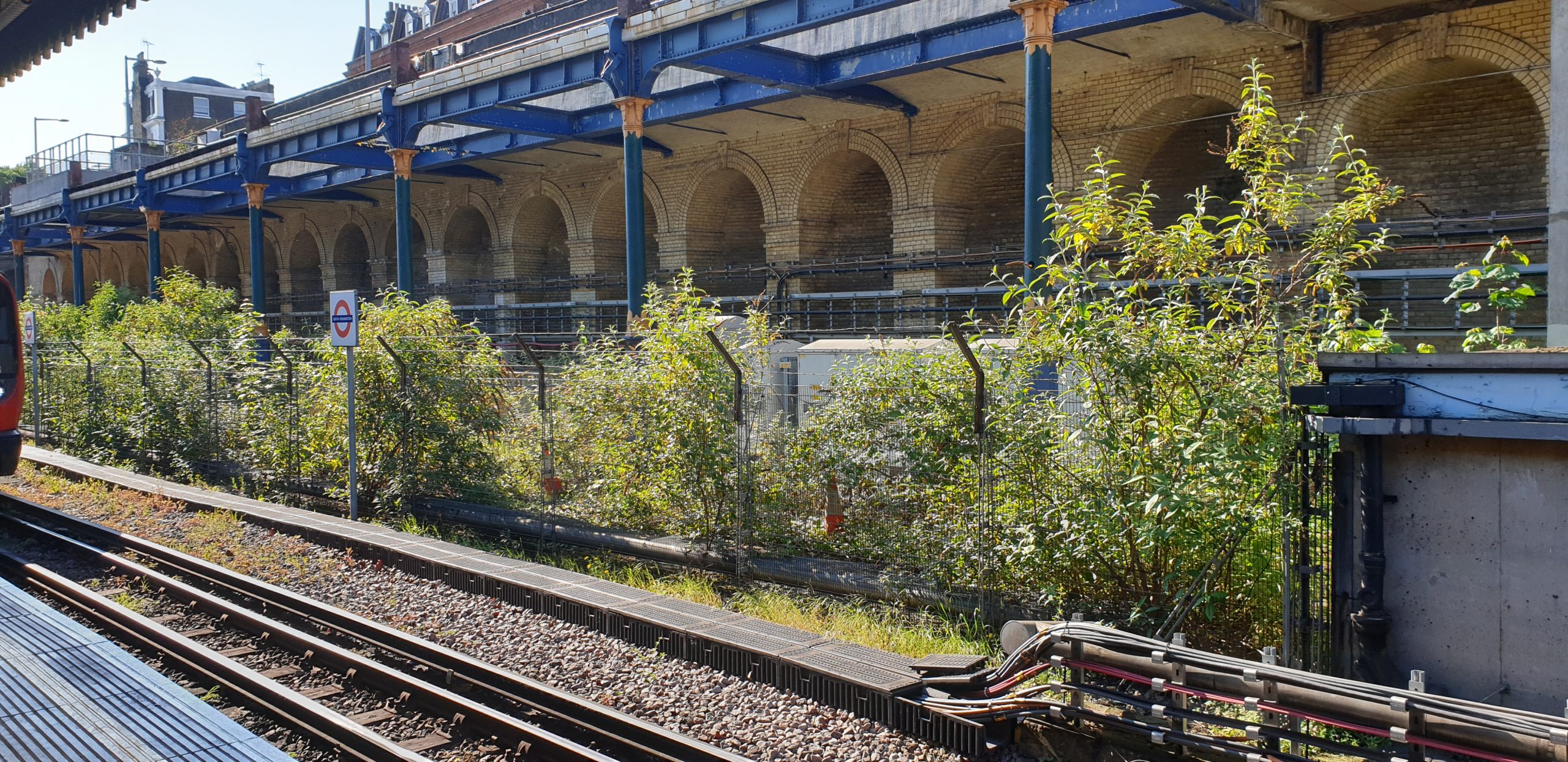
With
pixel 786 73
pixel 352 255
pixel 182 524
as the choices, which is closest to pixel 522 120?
pixel 786 73

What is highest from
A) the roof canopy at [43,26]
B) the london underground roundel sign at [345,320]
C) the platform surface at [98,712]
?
the roof canopy at [43,26]

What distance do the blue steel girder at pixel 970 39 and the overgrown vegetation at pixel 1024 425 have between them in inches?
220

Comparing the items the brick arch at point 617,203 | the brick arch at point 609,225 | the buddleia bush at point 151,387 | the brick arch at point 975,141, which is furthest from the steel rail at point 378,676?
the brick arch at point 609,225

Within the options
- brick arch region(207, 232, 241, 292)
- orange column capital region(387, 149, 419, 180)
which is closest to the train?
orange column capital region(387, 149, 419, 180)

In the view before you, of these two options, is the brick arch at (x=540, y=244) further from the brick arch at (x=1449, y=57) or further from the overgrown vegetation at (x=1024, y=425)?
the brick arch at (x=1449, y=57)

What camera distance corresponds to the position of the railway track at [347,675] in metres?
5.74

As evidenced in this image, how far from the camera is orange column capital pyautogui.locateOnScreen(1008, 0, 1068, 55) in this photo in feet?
Result: 41.6

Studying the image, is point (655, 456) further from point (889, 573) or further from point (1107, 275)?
point (1107, 275)

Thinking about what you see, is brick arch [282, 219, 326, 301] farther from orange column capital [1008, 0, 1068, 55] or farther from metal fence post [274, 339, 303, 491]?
orange column capital [1008, 0, 1068, 55]

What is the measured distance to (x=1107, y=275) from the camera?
6773 millimetres

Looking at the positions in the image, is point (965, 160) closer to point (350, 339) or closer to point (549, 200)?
point (350, 339)

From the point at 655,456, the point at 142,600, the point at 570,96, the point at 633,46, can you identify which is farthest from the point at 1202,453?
the point at 570,96

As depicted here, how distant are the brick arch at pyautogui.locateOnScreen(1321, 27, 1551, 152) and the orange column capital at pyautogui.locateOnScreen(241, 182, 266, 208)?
80.3 feet

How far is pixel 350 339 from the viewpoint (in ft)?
38.1
